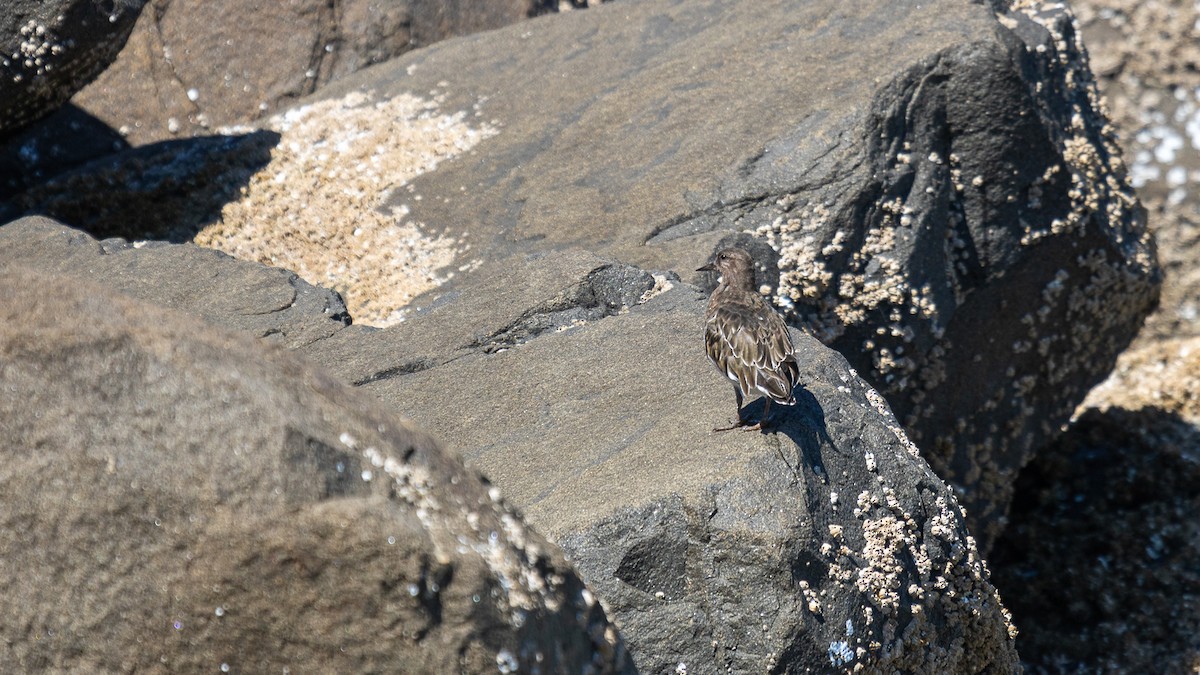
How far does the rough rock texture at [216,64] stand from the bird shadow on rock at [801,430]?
5194mm

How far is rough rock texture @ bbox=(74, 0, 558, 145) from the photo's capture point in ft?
26.7

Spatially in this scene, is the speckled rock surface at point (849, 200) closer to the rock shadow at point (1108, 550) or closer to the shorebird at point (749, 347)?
the rock shadow at point (1108, 550)

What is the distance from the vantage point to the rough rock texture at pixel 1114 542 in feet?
19.4

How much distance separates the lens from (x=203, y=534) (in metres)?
2.36

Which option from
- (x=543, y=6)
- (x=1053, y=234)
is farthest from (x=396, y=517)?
(x=543, y=6)

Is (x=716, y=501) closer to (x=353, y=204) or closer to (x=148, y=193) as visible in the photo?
(x=353, y=204)

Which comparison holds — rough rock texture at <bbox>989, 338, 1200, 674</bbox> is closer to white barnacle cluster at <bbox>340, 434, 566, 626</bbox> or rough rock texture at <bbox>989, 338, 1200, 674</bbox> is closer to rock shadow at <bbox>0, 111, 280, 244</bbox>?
white barnacle cluster at <bbox>340, 434, 566, 626</bbox>

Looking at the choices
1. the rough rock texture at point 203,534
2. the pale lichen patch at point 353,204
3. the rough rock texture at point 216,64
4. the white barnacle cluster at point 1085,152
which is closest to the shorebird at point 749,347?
the rough rock texture at point 203,534

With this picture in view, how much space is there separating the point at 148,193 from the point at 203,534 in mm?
5254

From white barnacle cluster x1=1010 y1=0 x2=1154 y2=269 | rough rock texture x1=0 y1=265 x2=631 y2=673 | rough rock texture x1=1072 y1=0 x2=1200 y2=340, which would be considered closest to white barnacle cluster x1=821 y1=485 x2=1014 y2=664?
rough rock texture x1=0 y1=265 x2=631 y2=673

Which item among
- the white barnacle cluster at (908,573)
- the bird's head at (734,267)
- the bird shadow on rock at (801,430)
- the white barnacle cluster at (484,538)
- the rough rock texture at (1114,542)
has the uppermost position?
the white barnacle cluster at (484,538)

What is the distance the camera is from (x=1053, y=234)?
616cm

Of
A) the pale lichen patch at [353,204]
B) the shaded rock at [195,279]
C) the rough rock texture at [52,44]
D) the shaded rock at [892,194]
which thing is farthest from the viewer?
the pale lichen patch at [353,204]

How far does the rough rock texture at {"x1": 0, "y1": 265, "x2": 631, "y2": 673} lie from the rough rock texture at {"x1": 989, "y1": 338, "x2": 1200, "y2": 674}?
172 inches
